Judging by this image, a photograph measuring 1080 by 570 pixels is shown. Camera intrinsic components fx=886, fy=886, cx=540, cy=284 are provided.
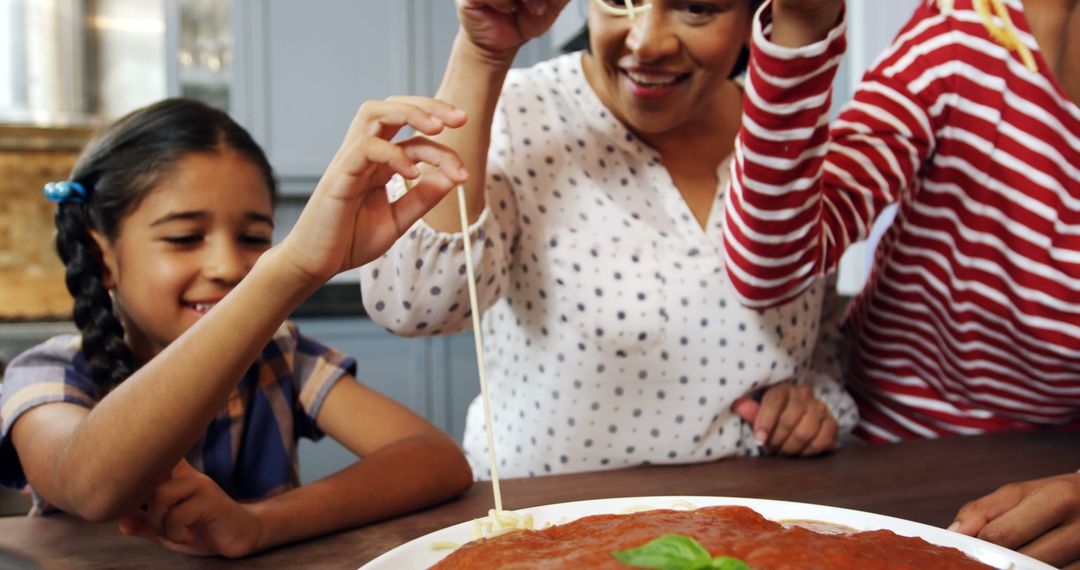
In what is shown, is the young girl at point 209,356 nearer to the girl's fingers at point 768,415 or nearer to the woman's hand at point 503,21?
the woman's hand at point 503,21

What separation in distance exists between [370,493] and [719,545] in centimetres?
40

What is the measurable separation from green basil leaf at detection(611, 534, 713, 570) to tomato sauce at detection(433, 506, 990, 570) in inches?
0.4

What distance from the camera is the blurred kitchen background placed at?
3.07m

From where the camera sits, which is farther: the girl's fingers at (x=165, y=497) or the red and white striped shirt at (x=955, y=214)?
the red and white striped shirt at (x=955, y=214)

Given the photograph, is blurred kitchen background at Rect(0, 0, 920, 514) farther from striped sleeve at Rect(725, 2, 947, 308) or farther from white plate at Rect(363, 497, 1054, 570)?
white plate at Rect(363, 497, 1054, 570)

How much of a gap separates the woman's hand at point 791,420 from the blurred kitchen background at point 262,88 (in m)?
1.94

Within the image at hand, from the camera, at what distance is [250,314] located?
2.31ft

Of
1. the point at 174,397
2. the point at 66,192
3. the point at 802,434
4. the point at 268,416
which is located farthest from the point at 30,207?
the point at 802,434

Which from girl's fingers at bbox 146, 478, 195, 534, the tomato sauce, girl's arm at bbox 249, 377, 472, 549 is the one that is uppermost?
the tomato sauce

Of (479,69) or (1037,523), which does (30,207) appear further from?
(1037,523)

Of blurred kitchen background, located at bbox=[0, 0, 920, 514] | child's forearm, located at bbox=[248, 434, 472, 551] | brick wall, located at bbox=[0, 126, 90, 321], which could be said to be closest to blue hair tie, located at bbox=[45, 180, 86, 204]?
child's forearm, located at bbox=[248, 434, 472, 551]

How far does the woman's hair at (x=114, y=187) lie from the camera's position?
3.38 feet

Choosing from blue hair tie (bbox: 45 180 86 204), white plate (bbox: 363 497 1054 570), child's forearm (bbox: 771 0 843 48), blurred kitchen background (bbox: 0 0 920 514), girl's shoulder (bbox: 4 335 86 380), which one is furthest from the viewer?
blurred kitchen background (bbox: 0 0 920 514)

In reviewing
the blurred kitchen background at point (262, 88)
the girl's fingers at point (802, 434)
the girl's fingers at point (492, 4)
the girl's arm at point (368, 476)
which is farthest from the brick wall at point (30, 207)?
the girl's fingers at point (802, 434)
